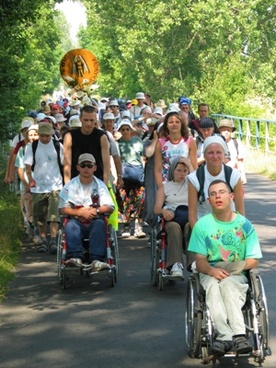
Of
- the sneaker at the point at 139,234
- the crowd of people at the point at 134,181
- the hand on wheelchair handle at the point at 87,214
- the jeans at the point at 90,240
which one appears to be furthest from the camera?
the sneaker at the point at 139,234

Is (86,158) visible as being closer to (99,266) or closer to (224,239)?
(99,266)

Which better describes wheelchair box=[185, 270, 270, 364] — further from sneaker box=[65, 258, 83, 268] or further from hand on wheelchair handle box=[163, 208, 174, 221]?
sneaker box=[65, 258, 83, 268]

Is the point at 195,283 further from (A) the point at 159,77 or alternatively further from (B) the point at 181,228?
(A) the point at 159,77

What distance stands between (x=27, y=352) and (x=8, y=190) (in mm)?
12748

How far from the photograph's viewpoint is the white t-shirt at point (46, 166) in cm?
1474

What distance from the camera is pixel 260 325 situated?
25.6ft

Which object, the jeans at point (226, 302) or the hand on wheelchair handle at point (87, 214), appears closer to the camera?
the jeans at point (226, 302)

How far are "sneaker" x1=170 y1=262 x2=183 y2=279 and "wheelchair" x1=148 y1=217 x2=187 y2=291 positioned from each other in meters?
0.04

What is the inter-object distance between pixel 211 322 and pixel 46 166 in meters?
7.24

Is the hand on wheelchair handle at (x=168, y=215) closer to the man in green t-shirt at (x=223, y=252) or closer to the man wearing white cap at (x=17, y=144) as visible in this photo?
the man in green t-shirt at (x=223, y=252)

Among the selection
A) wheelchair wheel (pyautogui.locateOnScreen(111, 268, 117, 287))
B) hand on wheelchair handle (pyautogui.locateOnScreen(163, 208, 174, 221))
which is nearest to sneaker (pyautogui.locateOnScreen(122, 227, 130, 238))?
wheelchair wheel (pyautogui.locateOnScreen(111, 268, 117, 287))

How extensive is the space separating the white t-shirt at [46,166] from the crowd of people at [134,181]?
1 cm

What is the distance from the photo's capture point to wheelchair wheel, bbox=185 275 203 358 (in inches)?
310

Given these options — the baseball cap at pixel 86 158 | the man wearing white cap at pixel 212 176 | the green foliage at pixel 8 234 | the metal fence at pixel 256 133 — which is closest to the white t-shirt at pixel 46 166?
the green foliage at pixel 8 234
